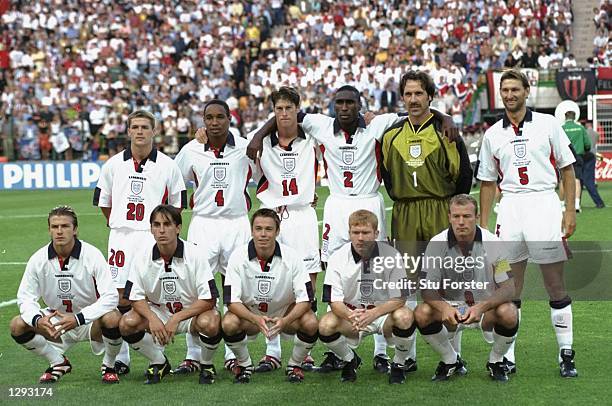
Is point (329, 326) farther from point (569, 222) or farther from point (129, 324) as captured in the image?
point (569, 222)

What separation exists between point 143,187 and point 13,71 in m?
24.6

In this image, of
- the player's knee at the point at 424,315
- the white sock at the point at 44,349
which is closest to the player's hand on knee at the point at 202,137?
the white sock at the point at 44,349

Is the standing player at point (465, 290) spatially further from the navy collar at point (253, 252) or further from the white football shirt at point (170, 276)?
the white football shirt at point (170, 276)

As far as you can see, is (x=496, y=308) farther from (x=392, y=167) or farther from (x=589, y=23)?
(x=589, y=23)

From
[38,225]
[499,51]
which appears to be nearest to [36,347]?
[38,225]

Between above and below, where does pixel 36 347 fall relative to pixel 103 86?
below

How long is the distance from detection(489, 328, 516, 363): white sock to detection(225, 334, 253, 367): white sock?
167 cm

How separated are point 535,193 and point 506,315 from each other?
929mm

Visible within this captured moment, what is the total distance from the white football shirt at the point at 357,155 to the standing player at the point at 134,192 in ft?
4.00

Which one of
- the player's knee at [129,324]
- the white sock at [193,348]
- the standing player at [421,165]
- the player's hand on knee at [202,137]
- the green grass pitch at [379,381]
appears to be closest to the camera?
the green grass pitch at [379,381]

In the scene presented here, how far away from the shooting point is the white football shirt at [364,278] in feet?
23.8

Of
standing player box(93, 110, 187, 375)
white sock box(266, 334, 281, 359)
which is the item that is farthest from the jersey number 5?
standing player box(93, 110, 187, 375)

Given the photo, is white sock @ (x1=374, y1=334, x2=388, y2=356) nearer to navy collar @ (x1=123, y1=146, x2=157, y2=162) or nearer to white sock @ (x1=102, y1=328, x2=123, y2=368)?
white sock @ (x1=102, y1=328, x2=123, y2=368)

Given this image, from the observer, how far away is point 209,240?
837cm
